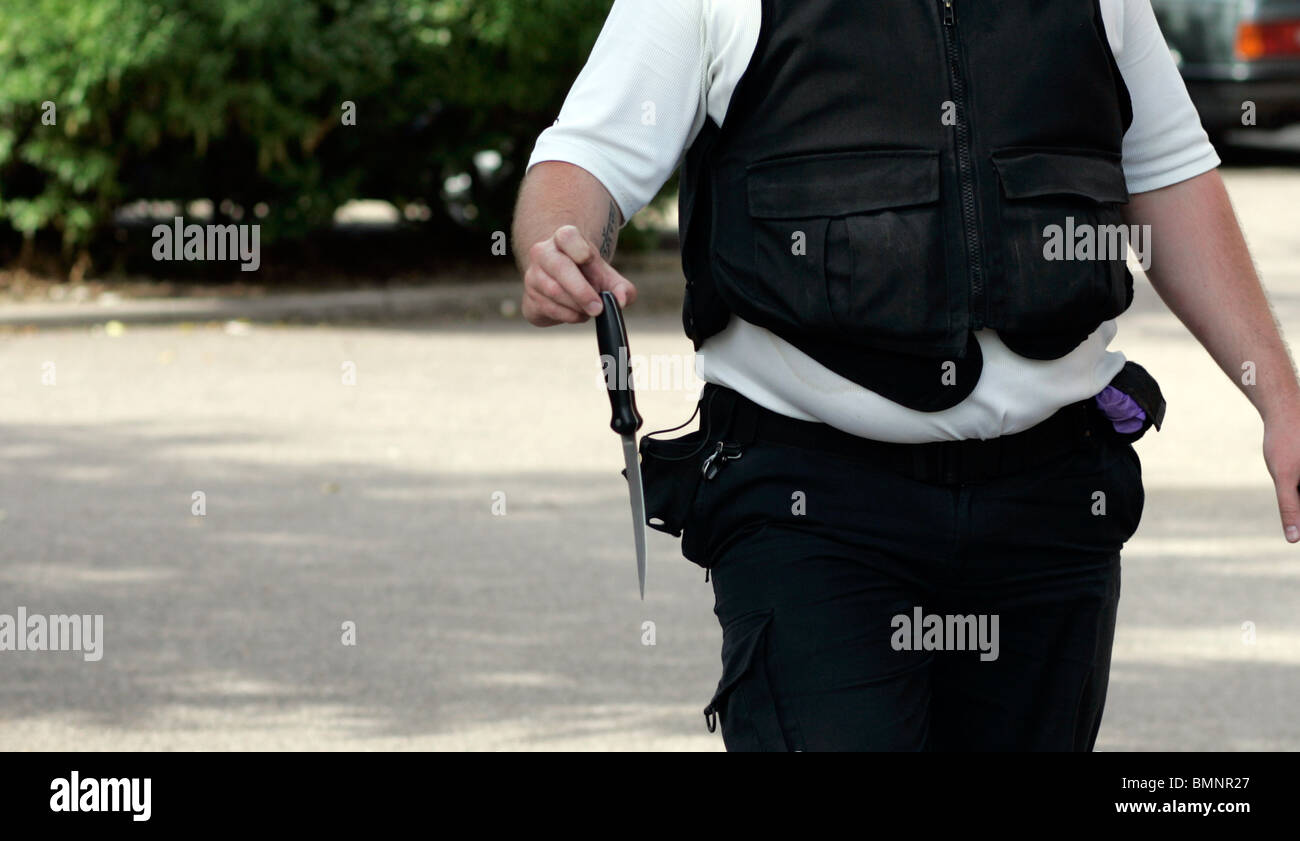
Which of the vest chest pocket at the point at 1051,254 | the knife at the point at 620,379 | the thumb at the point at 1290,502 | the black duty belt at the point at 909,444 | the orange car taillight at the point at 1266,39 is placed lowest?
the thumb at the point at 1290,502

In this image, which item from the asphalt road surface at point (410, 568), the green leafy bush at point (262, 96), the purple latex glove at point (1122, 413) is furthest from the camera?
the green leafy bush at point (262, 96)

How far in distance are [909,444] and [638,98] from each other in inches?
22.2

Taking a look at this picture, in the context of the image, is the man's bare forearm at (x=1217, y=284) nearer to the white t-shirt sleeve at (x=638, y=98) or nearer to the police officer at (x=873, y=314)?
the police officer at (x=873, y=314)

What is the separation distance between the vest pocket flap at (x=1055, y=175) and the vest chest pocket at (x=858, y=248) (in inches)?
3.8

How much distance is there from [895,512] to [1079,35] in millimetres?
685

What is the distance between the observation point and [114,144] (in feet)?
37.3

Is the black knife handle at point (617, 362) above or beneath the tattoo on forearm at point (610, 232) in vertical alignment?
beneath

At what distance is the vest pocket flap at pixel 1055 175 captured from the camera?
2436mm

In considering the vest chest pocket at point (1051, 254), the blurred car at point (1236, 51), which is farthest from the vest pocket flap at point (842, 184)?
the blurred car at point (1236, 51)

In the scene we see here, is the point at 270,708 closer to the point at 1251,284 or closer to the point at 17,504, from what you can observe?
the point at 17,504

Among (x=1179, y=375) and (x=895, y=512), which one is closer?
(x=895, y=512)

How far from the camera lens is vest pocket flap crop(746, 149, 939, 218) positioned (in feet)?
7.89

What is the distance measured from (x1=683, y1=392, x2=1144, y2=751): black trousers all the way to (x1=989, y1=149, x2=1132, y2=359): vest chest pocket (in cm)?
19

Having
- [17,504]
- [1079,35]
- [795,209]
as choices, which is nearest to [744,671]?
[795,209]
